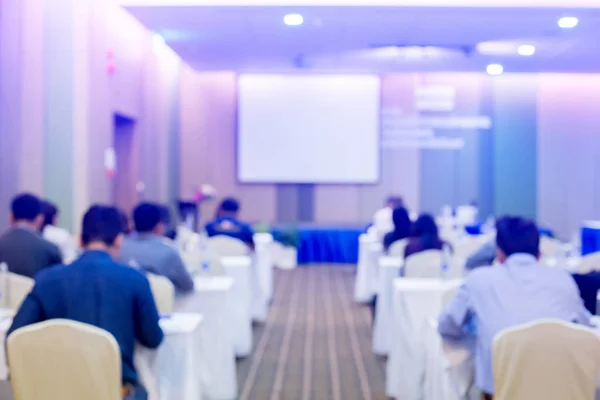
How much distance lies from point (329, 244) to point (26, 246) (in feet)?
25.5

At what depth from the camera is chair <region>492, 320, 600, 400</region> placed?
2.63 metres

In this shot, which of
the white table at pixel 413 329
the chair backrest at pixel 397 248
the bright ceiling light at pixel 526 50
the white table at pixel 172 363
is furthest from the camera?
the bright ceiling light at pixel 526 50

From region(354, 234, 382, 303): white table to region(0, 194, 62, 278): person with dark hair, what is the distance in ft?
13.7

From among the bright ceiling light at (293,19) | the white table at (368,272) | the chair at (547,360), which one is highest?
the bright ceiling light at (293,19)

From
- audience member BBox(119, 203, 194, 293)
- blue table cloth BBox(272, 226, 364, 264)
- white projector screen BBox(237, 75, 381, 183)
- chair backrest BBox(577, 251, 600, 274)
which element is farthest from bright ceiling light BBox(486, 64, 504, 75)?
audience member BBox(119, 203, 194, 293)

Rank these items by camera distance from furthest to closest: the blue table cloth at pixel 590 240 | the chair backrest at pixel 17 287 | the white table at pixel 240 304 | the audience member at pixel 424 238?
the white table at pixel 240 304 < the audience member at pixel 424 238 < the blue table cloth at pixel 590 240 < the chair backrest at pixel 17 287

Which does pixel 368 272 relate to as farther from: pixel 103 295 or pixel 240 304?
pixel 103 295

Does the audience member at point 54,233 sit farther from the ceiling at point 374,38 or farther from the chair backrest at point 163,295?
the ceiling at point 374,38

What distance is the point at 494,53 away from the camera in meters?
9.77

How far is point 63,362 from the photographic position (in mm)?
2629

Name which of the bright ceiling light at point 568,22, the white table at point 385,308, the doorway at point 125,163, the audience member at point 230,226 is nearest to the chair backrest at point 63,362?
the white table at point 385,308

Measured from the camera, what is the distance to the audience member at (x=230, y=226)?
23.3 ft

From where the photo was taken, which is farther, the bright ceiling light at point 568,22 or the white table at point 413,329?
the bright ceiling light at point 568,22

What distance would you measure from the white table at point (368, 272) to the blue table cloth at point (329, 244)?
2.81m
